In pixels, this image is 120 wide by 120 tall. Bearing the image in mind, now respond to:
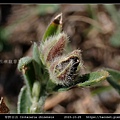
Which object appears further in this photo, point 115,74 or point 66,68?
point 115,74

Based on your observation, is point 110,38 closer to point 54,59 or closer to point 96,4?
point 96,4

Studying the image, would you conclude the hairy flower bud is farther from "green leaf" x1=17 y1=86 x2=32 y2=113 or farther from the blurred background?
the blurred background

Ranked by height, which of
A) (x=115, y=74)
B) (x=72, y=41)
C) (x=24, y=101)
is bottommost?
(x=24, y=101)

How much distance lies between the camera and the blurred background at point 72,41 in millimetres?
2998

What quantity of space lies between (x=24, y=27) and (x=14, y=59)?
1.61 ft

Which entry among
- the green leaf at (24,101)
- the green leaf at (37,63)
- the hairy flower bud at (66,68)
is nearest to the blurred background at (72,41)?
the green leaf at (24,101)

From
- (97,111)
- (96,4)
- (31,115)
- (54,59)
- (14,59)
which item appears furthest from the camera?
(96,4)

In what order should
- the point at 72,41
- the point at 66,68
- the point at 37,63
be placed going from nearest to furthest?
1. the point at 66,68
2. the point at 37,63
3. the point at 72,41

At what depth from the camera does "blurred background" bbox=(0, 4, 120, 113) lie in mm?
2998

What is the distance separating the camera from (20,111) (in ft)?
6.81

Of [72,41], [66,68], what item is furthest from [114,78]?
[72,41]

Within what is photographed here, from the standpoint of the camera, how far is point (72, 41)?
3350mm

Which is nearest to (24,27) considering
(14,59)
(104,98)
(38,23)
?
(38,23)

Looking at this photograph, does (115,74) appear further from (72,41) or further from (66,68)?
(72,41)
